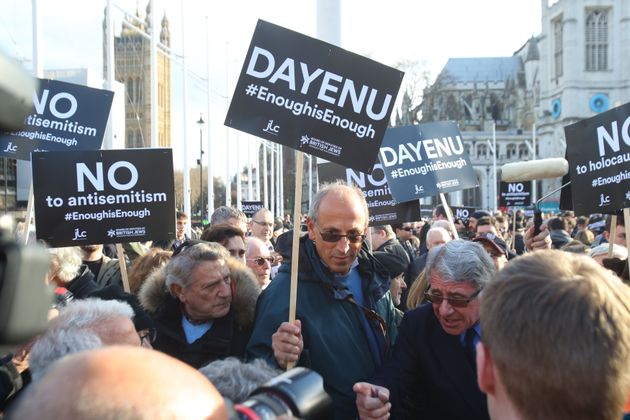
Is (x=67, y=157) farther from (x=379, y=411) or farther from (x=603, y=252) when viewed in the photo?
(x=603, y=252)

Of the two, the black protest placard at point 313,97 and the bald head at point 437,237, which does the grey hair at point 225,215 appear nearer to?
the bald head at point 437,237

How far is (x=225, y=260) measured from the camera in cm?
348

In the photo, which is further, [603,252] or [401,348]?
[603,252]

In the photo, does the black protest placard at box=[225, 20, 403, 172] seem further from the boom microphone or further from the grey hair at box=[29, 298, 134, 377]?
the boom microphone

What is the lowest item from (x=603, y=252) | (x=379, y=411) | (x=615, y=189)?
(x=379, y=411)

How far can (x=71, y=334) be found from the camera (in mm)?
2217

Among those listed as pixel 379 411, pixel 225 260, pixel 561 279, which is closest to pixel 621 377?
pixel 561 279

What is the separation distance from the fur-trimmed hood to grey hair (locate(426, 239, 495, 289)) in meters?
0.97

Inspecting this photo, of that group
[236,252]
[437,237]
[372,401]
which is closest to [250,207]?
[437,237]

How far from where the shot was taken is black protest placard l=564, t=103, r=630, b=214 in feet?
13.1

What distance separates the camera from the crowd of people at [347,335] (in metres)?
1.09

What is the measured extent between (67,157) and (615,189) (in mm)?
3377

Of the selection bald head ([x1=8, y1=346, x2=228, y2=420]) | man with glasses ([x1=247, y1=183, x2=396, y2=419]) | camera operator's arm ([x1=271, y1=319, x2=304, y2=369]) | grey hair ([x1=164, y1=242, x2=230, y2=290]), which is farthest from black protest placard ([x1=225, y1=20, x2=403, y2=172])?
bald head ([x1=8, y1=346, x2=228, y2=420])

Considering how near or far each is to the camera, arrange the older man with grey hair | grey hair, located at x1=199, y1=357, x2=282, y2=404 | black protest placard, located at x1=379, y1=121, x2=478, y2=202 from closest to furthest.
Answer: grey hair, located at x1=199, y1=357, x2=282, y2=404 → black protest placard, located at x1=379, y1=121, x2=478, y2=202 → the older man with grey hair
